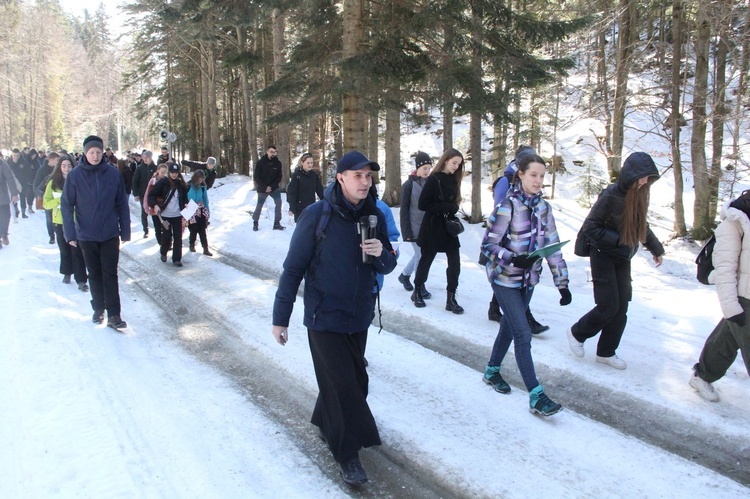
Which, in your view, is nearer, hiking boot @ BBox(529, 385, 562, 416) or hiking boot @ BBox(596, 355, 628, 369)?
hiking boot @ BBox(529, 385, 562, 416)

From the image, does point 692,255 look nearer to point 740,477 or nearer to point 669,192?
point 669,192

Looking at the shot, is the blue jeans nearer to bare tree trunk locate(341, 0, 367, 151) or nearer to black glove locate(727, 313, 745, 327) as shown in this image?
black glove locate(727, 313, 745, 327)

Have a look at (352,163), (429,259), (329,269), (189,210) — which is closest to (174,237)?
(189,210)

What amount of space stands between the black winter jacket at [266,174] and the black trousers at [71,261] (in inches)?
206

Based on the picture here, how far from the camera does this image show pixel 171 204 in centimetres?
1020

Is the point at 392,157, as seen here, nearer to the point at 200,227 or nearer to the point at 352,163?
the point at 200,227

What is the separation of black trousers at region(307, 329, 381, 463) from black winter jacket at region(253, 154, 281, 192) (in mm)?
10364

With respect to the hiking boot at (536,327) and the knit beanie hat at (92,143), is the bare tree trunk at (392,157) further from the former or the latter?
the knit beanie hat at (92,143)

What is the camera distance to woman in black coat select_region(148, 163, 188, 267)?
32.8ft

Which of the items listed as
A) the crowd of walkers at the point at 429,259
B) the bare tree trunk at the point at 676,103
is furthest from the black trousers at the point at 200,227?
the bare tree trunk at the point at 676,103

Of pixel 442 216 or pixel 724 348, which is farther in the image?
pixel 442 216

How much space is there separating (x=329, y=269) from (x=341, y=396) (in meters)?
0.88

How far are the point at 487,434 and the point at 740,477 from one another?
1748 millimetres

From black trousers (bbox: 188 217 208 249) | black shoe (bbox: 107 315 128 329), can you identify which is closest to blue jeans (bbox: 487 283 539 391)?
black shoe (bbox: 107 315 128 329)
